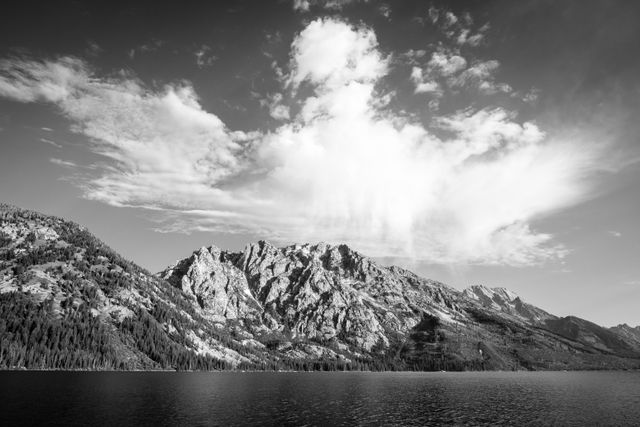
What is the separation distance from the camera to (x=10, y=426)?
66.1 meters

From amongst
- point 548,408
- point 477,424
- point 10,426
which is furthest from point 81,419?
point 548,408

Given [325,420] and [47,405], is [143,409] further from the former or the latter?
[325,420]

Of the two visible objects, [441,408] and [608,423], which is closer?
[608,423]

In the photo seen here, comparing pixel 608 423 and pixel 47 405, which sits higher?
pixel 608 423

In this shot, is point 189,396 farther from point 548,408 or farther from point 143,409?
point 548,408

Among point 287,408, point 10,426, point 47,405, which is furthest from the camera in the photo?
point 287,408

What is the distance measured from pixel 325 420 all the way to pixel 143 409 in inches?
1709

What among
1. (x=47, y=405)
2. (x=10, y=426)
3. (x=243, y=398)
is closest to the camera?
(x=10, y=426)

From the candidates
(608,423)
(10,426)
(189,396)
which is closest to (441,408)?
(608,423)

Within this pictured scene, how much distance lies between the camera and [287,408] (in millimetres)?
99812

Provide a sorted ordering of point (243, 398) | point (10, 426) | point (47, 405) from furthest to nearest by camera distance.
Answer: point (243, 398), point (47, 405), point (10, 426)

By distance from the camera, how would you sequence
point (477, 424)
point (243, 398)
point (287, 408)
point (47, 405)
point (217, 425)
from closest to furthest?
point (217, 425), point (477, 424), point (47, 405), point (287, 408), point (243, 398)

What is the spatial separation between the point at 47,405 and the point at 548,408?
419ft

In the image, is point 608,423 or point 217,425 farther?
point 608,423
